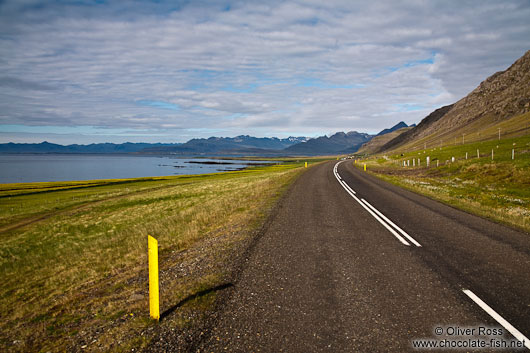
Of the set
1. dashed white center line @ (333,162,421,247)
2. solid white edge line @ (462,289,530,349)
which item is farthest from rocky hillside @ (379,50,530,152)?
solid white edge line @ (462,289,530,349)

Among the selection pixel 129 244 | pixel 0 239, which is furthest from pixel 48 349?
pixel 0 239

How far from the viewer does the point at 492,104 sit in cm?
13138

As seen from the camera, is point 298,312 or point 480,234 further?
point 480,234

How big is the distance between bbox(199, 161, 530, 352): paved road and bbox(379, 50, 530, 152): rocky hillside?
12723cm

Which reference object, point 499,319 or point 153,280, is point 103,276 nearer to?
point 153,280

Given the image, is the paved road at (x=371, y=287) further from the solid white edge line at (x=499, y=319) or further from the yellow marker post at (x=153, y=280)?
the yellow marker post at (x=153, y=280)

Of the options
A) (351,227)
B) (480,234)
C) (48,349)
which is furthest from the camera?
(351,227)

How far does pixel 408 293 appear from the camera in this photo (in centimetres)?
551

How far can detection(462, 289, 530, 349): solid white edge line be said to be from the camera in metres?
4.08

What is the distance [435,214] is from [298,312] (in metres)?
10.2

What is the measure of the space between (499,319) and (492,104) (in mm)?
166445

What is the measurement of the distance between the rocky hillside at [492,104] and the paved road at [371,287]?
127234mm

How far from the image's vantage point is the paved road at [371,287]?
433 cm

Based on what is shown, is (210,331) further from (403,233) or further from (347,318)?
(403,233)
